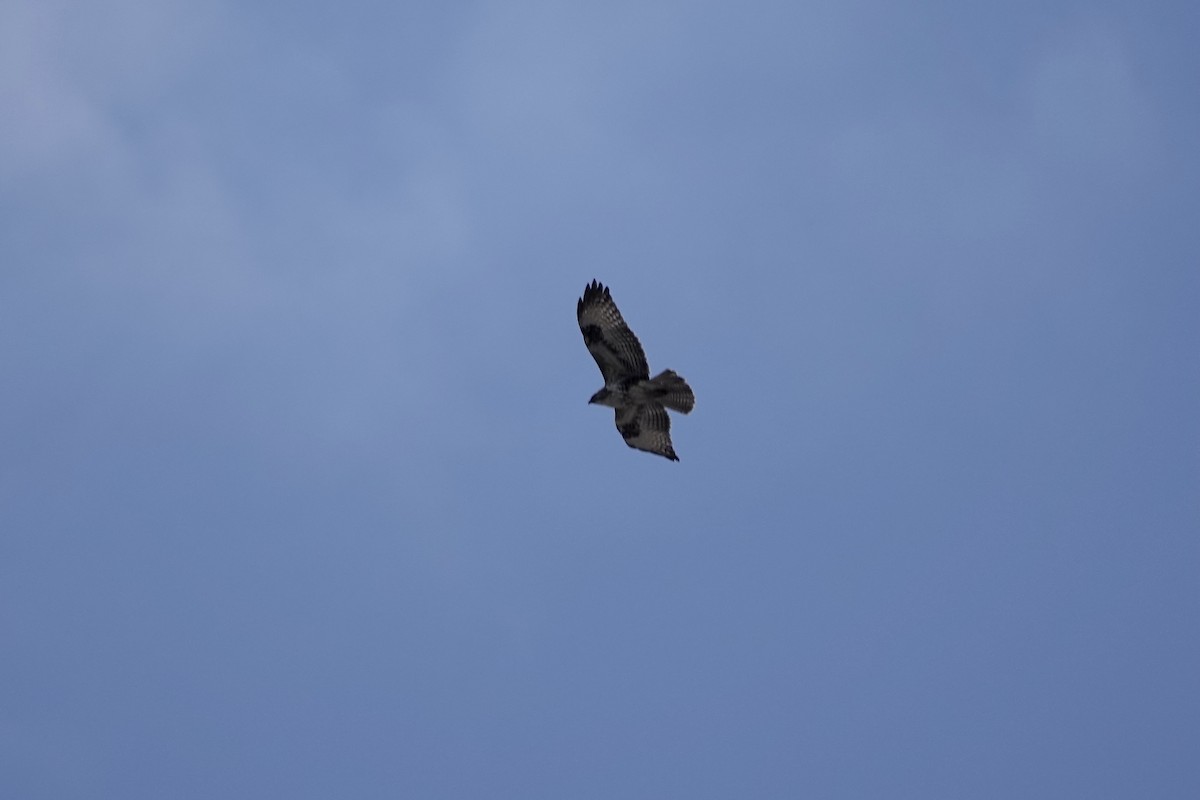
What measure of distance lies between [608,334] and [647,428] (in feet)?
6.64

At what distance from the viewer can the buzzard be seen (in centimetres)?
2567

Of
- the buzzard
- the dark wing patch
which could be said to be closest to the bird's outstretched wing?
the buzzard

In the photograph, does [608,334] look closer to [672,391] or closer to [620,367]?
[620,367]

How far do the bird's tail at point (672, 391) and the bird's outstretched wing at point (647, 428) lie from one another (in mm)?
367

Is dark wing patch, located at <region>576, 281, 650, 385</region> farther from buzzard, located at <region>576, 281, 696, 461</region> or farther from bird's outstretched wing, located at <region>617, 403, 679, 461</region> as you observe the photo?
bird's outstretched wing, located at <region>617, 403, 679, 461</region>

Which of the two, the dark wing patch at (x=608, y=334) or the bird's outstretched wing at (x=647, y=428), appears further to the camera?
the bird's outstretched wing at (x=647, y=428)

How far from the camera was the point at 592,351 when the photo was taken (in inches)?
1027

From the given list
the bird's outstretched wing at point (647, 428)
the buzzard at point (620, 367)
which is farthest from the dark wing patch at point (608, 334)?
the bird's outstretched wing at point (647, 428)

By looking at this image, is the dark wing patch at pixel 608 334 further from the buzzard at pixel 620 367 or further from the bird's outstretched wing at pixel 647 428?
the bird's outstretched wing at pixel 647 428

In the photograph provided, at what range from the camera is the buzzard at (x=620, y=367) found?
25.7 m

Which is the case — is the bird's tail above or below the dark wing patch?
below

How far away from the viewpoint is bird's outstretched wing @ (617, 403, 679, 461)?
26.6 m

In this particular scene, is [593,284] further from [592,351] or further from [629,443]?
[629,443]

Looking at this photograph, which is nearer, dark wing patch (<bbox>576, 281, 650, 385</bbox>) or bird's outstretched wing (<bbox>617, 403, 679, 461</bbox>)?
dark wing patch (<bbox>576, 281, 650, 385</bbox>)
